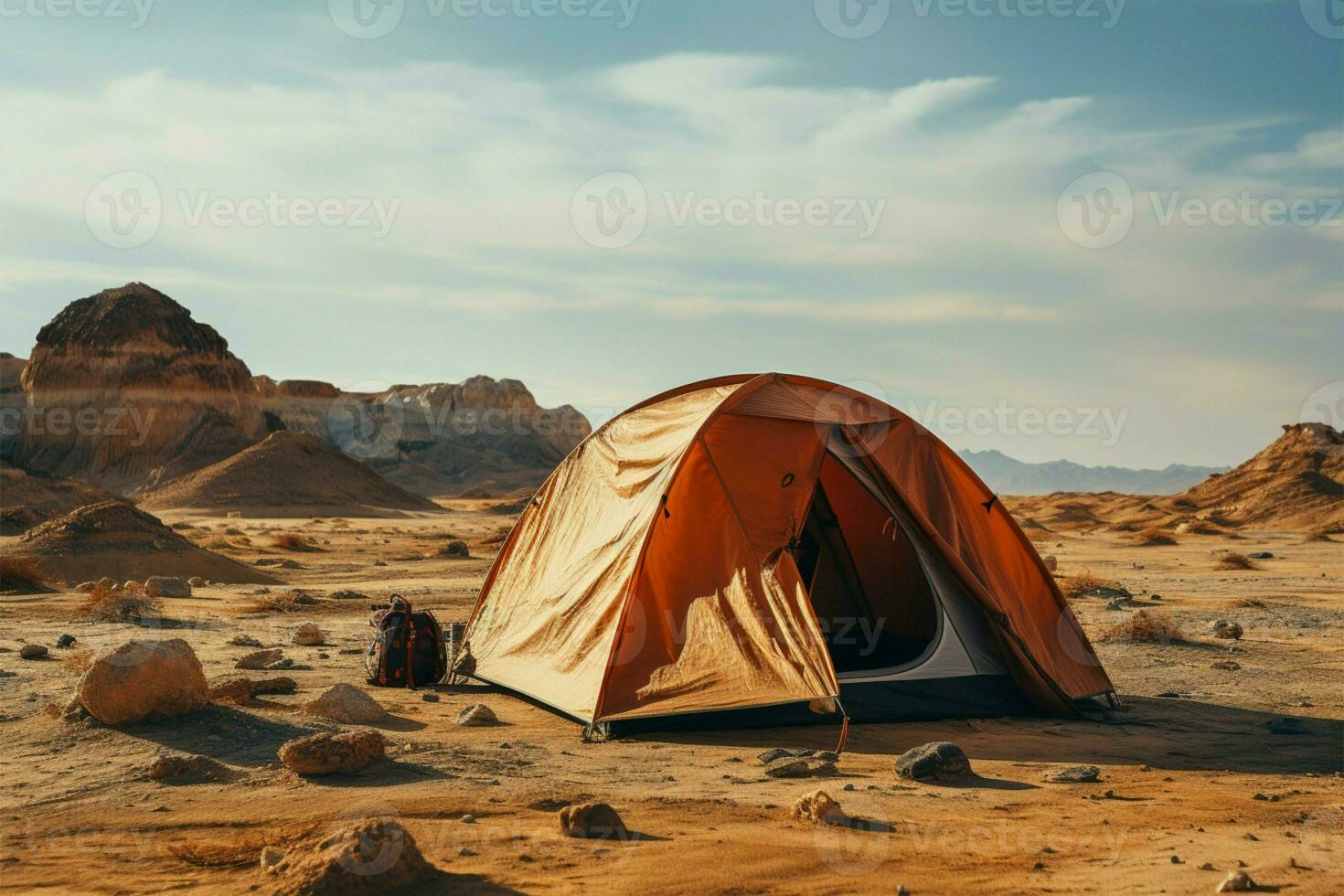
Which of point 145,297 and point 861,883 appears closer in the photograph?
point 861,883

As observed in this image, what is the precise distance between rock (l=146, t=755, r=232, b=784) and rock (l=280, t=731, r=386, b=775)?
0.37 m

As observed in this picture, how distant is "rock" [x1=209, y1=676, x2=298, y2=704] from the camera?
28.7ft

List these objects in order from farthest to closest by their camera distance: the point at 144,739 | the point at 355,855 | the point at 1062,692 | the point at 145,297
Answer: the point at 145,297, the point at 1062,692, the point at 144,739, the point at 355,855

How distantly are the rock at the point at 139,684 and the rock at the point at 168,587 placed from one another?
1048 centimetres

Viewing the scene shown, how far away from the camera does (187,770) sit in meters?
6.78

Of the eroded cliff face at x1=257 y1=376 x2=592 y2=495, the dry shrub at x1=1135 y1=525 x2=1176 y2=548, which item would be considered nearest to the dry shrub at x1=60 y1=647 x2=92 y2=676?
the dry shrub at x1=1135 y1=525 x2=1176 y2=548

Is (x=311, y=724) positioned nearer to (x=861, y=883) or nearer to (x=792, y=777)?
(x=792, y=777)

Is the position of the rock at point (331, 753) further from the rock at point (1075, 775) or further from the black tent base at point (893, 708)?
the rock at point (1075, 775)

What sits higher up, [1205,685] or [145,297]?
[145,297]

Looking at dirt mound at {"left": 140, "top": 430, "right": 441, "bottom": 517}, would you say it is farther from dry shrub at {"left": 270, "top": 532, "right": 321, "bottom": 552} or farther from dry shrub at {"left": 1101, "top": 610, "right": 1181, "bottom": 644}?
dry shrub at {"left": 1101, "top": 610, "right": 1181, "bottom": 644}

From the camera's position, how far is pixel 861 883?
496 centimetres

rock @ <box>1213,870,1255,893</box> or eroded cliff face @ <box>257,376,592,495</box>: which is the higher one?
eroded cliff face @ <box>257,376,592,495</box>

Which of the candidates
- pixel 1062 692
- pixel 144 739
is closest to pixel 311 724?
pixel 144 739

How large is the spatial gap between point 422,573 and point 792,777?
1808 centimetres
